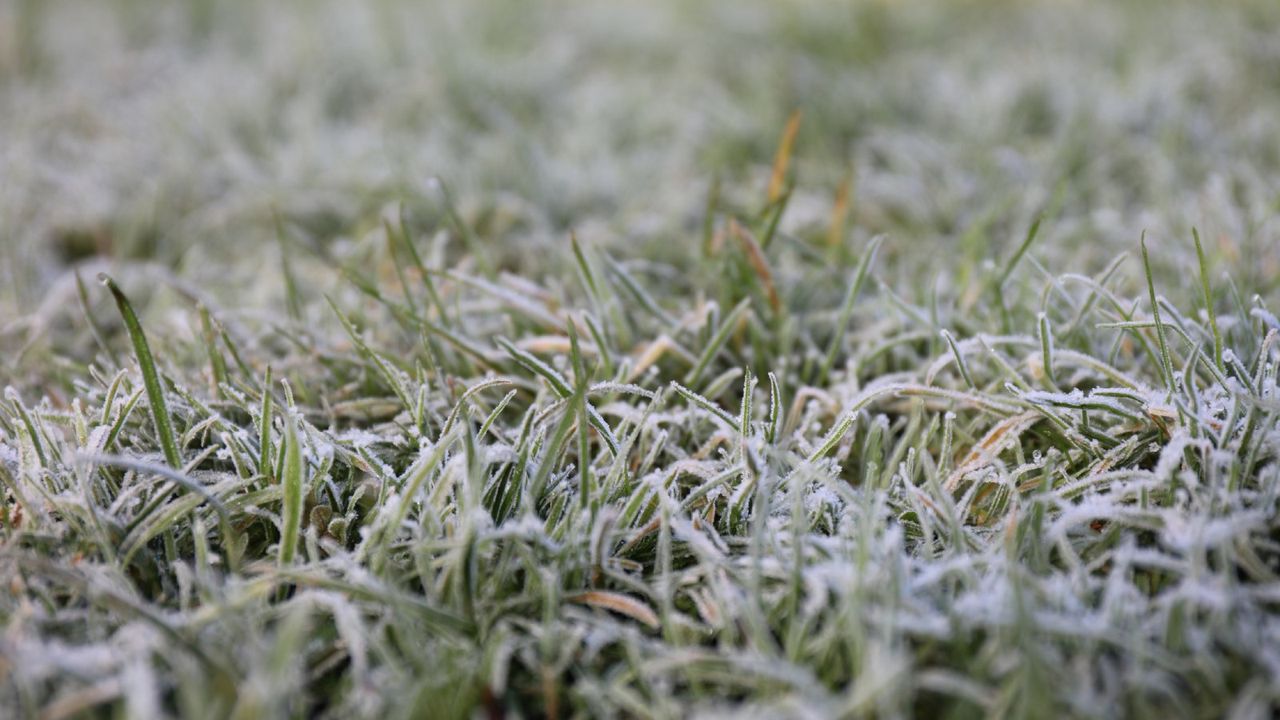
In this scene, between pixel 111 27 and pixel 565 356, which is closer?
pixel 565 356

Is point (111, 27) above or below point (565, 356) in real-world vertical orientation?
above

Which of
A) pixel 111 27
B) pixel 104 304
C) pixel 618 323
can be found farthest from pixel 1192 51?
pixel 111 27

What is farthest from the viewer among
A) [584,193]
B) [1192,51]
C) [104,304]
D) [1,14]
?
[1,14]

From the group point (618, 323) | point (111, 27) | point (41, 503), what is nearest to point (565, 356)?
point (618, 323)

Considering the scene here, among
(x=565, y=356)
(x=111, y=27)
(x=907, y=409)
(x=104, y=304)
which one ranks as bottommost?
(x=907, y=409)

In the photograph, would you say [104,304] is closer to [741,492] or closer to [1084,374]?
[741,492]

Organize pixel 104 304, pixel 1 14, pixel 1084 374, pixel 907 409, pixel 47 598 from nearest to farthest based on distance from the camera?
pixel 47 598, pixel 1084 374, pixel 907 409, pixel 104 304, pixel 1 14
